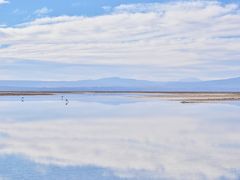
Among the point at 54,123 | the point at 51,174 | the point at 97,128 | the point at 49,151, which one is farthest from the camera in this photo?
the point at 54,123

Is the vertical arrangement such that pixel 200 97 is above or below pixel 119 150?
above

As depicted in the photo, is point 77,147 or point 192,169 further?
point 77,147

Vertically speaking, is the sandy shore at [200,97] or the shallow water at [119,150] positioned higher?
the sandy shore at [200,97]

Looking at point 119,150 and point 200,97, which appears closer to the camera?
point 119,150

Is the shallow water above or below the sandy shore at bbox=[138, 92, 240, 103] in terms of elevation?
below

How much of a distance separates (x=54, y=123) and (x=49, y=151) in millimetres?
11538

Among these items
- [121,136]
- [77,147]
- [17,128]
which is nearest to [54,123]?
[17,128]

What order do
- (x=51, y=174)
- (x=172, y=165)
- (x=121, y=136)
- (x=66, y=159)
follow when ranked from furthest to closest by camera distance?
(x=121, y=136), (x=66, y=159), (x=172, y=165), (x=51, y=174)

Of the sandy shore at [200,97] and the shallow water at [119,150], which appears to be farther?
the sandy shore at [200,97]

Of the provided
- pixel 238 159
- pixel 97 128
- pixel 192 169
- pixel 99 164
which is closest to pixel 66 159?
pixel 99 164

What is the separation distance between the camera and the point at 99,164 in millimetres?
16219

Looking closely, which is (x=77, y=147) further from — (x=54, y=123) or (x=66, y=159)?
(x=54, y=123)

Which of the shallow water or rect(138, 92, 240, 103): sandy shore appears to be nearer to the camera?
the shallow water

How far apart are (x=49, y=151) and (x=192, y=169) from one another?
5903 millimetres
